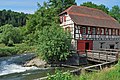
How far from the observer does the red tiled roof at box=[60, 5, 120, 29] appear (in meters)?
30.6

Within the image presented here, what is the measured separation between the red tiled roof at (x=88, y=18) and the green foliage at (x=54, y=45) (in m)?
5.99

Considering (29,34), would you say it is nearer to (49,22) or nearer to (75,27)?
(49,22)

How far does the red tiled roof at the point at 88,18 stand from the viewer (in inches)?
1203

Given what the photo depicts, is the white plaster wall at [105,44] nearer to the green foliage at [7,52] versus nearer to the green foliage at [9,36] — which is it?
the green foliage at [7,52]

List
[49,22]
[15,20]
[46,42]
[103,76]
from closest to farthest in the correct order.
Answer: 1. [103,76]
2. [46,42]
3. [49,22]
4. [15,20]

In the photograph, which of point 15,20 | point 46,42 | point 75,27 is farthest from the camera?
point 15,20

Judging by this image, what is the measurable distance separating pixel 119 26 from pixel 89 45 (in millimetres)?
9238

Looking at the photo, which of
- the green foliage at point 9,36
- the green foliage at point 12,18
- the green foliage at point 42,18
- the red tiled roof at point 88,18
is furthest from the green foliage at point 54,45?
the green foliage at point 12,18

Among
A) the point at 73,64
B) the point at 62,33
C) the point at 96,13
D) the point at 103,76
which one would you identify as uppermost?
the point at 96,13

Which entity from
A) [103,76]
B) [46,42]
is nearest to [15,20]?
[46,42]

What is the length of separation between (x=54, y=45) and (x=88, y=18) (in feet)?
38.1

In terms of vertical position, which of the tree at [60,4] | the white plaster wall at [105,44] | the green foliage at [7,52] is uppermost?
the tree at [60,4]

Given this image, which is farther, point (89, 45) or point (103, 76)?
point (89, 45)

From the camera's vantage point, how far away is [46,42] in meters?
23.3
